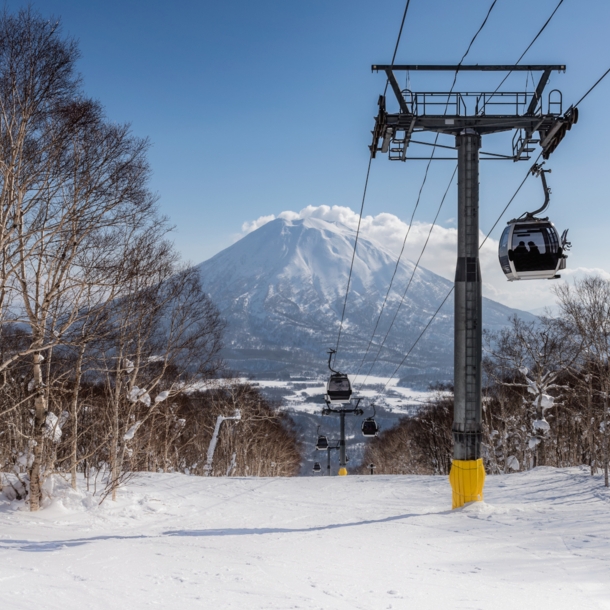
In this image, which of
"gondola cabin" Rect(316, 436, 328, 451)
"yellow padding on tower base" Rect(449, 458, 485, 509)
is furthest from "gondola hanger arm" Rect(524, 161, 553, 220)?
"gondola cabin" Rect(316, 436, 328, 451)

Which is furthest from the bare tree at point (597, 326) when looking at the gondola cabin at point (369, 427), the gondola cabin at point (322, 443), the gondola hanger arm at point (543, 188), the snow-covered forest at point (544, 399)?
the gondola cabin at point (322, 443)

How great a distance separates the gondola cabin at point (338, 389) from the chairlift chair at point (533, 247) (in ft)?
43.6

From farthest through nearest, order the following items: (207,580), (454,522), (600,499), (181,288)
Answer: (181,288) → (600,499) → (454,522) → (207,580)

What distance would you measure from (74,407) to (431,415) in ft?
115

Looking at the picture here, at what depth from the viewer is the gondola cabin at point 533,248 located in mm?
9594

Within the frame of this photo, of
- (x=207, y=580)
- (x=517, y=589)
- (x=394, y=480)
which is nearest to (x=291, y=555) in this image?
(x=207, y=580)

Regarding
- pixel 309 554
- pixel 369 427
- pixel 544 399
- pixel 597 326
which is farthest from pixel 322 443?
pixel 309 554

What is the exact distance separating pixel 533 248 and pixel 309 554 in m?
6.05

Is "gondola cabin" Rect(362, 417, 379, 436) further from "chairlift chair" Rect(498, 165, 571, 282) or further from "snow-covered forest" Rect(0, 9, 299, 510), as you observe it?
"chairlift chair" Rect(498, 165, 571, 282)

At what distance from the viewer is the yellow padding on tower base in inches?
413

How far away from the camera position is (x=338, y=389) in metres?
22.7

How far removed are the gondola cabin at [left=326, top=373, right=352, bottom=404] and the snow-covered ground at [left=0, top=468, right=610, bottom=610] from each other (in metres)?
8.70

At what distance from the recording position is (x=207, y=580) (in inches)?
222

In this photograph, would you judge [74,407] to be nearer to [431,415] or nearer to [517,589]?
[517,589]
